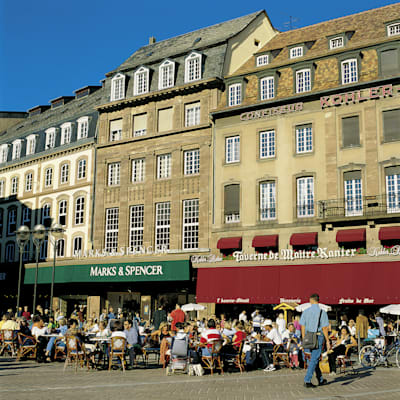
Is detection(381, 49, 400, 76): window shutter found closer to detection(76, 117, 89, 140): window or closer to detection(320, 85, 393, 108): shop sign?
detection(320, 85, 393, 108): shop sign

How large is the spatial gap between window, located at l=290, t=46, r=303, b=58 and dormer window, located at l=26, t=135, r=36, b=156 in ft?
75.8

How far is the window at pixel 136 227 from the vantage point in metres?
37.6

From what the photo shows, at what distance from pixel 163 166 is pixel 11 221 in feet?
55.9

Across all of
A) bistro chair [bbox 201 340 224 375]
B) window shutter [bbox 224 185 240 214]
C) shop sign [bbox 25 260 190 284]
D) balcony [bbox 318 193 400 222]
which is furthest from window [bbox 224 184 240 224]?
bistro chair [bbox 201 340 224 375]

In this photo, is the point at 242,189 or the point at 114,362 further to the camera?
the point at 242,189

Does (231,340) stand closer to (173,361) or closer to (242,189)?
(173,361)

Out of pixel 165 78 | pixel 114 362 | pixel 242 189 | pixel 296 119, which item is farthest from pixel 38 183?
pixel 114 362

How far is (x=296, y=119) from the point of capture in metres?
32.5

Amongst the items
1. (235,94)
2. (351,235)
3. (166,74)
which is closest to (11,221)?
(166,74)

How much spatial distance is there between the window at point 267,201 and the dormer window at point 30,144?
2258cm

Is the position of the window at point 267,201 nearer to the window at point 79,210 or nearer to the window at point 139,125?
the window at point 139,125

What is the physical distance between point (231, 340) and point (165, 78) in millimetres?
25507

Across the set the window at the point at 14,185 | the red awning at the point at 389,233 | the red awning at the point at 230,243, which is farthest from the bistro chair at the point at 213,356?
the window at the point at 14,185

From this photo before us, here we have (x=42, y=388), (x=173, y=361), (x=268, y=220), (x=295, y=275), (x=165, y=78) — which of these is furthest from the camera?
(x=165, y=78)
